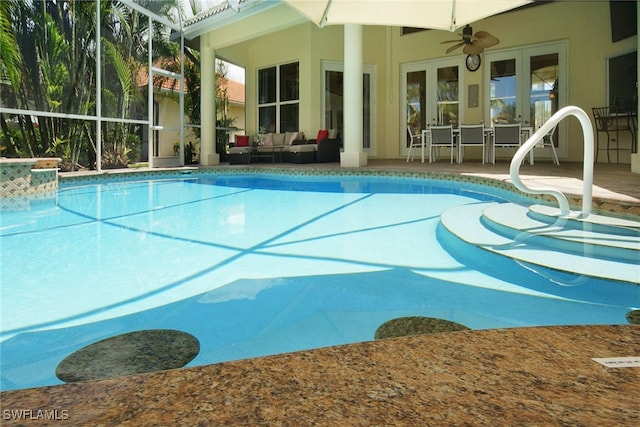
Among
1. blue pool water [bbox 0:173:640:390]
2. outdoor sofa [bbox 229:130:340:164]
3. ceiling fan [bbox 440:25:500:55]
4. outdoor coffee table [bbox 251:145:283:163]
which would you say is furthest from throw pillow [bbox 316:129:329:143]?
blue pool water [bbox 0:173:640:390]

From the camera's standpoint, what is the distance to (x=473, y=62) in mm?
11812

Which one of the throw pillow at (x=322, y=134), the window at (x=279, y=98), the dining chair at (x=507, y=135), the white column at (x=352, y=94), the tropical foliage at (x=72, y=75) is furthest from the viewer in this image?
the window at (x=279, y=98)

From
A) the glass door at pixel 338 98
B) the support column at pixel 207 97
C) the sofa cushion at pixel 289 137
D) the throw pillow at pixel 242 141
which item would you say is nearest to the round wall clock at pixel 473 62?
the glass door at pixel 338 98

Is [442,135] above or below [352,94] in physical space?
below

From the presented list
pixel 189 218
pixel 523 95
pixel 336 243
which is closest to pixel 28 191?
pixel 189 218

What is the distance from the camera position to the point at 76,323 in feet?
6.98

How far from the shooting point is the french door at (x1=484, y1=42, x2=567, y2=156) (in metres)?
10.9

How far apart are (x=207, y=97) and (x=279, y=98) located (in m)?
2.53

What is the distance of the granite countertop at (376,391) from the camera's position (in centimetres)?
73

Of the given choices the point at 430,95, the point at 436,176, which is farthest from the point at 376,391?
the point at 430,95

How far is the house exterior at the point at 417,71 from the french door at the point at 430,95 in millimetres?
30

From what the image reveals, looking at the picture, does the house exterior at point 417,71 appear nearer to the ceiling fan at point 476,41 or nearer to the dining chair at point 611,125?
the dining chair at point 611,125

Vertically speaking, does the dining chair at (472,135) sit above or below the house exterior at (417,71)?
below

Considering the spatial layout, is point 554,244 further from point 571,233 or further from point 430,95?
point 430,95
